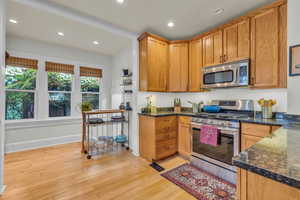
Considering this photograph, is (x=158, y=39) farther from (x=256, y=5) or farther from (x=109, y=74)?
(x=109, y=74)

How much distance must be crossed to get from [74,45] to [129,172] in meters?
3.62

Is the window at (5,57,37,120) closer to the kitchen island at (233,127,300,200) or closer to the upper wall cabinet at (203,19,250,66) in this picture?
the upper wall cabinet at (203,19,250,66)

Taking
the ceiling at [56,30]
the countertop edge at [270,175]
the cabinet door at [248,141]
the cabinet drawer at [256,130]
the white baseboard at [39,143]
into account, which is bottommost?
the white baseboard at [39,143]

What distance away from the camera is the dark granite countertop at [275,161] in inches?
21.0

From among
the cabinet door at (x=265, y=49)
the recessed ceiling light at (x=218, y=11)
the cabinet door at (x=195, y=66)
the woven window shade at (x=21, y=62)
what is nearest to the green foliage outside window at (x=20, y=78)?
the woven window shade at (x=21, y=62)

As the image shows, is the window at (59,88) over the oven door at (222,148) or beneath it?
over

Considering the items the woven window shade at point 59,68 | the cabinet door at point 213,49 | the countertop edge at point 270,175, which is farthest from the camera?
the woven window shade at point 59,68

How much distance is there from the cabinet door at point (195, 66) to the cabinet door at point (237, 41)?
54 centimetres

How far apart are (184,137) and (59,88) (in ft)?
12.0

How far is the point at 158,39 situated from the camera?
3.11m

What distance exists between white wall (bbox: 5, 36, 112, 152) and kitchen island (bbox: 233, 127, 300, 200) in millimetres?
4338

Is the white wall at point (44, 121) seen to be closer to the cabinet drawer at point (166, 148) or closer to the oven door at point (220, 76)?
the cabinet drawer at point (166, 148)

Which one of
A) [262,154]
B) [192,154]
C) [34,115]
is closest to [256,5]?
[262,154]

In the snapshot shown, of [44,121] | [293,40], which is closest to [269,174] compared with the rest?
[293,40]
